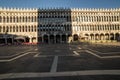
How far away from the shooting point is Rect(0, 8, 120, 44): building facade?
94125 mm

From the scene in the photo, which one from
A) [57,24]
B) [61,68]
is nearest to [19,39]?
[57,24]

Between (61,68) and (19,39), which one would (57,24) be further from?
A: (61,68)

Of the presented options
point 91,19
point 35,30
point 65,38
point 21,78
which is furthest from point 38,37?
point 21,78

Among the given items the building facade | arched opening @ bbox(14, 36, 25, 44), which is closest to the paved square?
arched opening @ bbox(14, 36, 25, 44)

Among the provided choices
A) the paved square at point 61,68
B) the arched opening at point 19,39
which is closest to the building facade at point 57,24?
the arched opening at point 19,39

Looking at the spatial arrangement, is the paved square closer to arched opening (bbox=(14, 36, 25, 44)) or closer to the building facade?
arched opening (bbox=(14, 36, 25, 44))

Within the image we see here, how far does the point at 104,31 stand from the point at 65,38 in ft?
62.2

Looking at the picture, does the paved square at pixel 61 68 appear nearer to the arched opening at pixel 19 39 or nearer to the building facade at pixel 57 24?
the arched opening at pixel 19 39

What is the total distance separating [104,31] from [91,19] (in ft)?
27.8

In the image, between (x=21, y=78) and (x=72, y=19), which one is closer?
(x=21, y=78)

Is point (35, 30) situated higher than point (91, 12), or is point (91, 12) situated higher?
point (91, 12)

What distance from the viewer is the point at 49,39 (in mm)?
96750

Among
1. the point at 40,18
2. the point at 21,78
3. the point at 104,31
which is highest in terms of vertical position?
the point at 40,18

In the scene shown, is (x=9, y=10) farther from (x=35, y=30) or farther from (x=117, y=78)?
(x=117, y=78)
